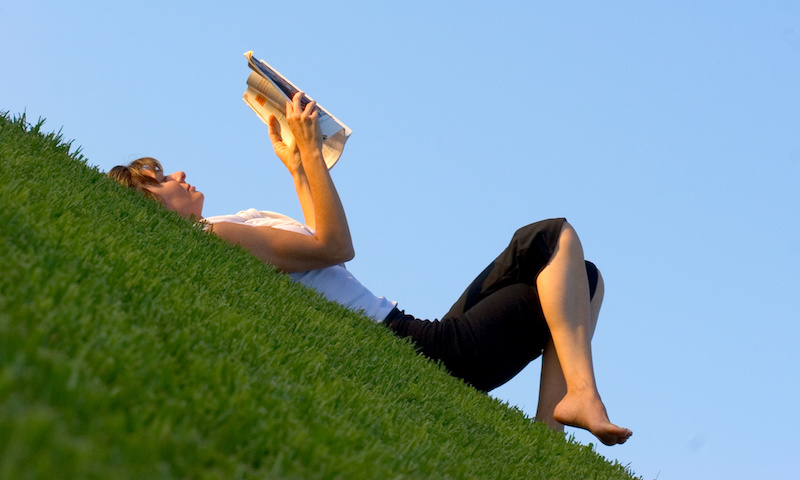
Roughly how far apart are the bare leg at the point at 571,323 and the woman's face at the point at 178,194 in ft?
7.44

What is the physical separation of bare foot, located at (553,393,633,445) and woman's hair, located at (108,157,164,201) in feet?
A: 9.19

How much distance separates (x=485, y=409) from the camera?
396 centimetres

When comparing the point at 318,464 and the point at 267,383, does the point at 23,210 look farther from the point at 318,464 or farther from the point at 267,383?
the point at 318,464

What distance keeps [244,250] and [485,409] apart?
5.43 ft

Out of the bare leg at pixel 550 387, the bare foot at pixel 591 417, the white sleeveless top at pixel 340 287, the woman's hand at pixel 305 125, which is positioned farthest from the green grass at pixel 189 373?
the woman's hand at pixel 305 125

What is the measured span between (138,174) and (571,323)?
288 cm

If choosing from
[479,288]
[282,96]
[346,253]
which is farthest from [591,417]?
[282,96]

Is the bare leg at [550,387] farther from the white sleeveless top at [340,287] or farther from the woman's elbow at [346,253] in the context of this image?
the woman's elbow at [346,253]

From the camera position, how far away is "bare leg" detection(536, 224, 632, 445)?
3920 mm

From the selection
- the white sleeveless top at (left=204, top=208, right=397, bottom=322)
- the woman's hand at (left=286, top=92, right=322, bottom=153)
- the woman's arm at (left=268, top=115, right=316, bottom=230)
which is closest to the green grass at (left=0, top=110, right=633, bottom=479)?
the white sleeveless top at (left=204, top=208, right=397, bottom=322)

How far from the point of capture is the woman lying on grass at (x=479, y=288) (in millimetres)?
4254

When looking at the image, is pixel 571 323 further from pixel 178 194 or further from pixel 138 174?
pixel 138 174

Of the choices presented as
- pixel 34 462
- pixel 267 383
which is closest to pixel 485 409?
pixel 267 383

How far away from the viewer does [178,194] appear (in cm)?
503
